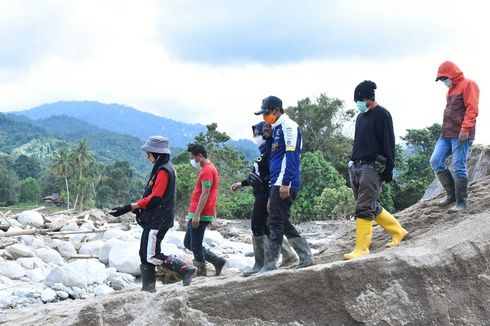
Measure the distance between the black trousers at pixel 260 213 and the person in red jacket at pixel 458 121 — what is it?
1.99 m

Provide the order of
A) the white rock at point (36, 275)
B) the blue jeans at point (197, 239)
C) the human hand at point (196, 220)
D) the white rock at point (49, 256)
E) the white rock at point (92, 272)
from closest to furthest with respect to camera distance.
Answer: the human hand at point (196, 220) → the blue jeans at point (197, 239) → the white rock at point (92, 272) → the white rock at point (36, 275) → the white rock at point (49, 256)

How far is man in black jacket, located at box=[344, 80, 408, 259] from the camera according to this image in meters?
5.77

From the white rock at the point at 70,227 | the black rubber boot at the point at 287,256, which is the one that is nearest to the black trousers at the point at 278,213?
the black rubber boot at the point at 287,256

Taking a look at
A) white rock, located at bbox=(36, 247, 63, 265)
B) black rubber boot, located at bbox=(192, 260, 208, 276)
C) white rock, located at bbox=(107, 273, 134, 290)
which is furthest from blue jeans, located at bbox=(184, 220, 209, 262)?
white rock, located at bbox=(36, 247, 63, 265)

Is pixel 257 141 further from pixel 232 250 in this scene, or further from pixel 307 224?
pixel 307 224

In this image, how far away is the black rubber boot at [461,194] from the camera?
6.41 meters

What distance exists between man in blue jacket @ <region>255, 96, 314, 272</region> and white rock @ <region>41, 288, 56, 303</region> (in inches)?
262

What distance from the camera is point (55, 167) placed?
51250 mm

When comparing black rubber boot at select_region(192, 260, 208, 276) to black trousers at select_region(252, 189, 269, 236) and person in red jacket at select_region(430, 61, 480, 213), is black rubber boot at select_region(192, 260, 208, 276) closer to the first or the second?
black trousers at select_region(252, 189, 269, 236)

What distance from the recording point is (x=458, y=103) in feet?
21.1

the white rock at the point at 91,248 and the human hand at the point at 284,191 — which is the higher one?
the human hand at the point at 284,191

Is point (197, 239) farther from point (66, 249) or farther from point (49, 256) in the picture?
point (66, 249)

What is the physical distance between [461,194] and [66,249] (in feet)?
44.2

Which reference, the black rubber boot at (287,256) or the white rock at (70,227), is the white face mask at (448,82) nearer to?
the black rubber boot at (287,256)
